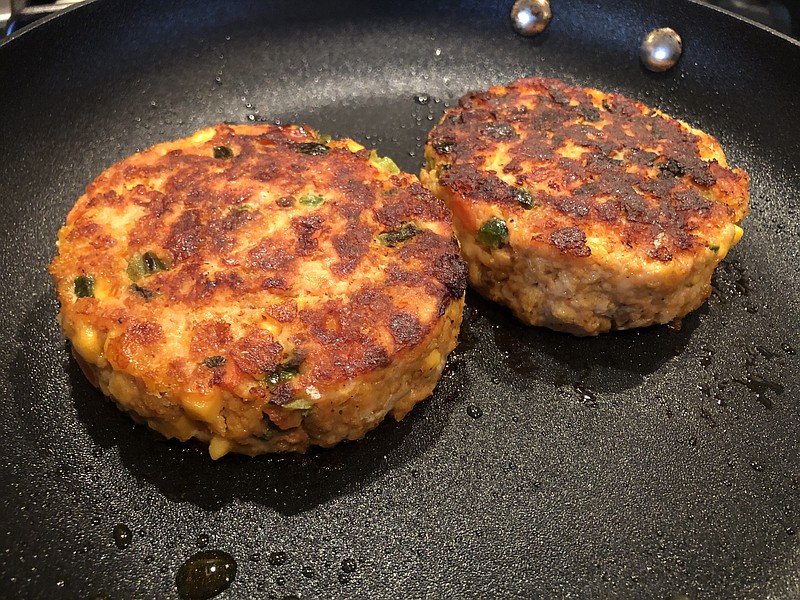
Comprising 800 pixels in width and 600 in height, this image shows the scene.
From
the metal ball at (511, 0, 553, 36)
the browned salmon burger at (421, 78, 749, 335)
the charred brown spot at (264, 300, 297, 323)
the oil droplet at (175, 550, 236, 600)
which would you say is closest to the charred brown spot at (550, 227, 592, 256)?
the browned salmon burger at (421, 78, 749, 335)

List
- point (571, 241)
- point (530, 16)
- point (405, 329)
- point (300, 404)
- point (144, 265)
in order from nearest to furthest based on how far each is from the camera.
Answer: point (300, 404) → point (405, 329) → point (144, 265) → point (571, 241) → point (530, 16)

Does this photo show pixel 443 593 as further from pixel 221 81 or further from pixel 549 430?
pixel 221 81

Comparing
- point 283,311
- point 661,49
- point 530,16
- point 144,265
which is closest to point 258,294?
point 283,311

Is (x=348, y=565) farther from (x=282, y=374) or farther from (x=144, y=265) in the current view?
(x=144, y=265)

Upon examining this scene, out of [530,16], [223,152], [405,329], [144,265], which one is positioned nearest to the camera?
[405,329]

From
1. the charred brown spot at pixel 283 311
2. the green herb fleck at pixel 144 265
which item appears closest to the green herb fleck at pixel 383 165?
the charred brown spot at pixel 283 311

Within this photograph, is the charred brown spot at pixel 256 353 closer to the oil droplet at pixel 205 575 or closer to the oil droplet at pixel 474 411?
the oil droplet at pixel 205 575

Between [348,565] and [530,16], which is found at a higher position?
[530,16]
